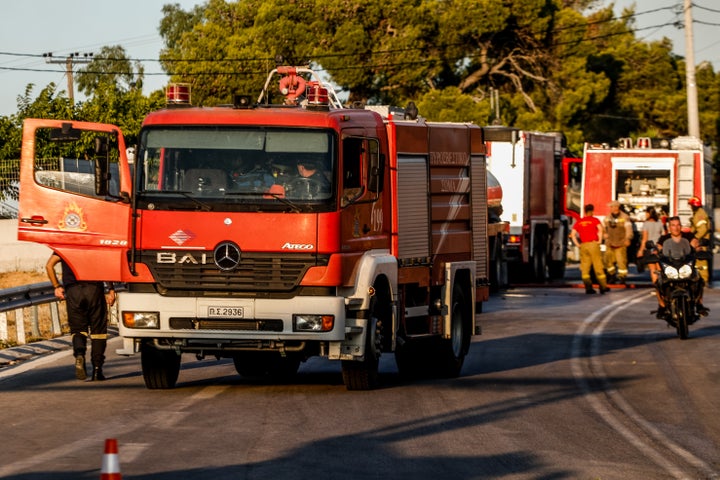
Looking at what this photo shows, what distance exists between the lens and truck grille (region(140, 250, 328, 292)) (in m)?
13.8

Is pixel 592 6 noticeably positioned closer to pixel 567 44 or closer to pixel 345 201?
pixel 567 44

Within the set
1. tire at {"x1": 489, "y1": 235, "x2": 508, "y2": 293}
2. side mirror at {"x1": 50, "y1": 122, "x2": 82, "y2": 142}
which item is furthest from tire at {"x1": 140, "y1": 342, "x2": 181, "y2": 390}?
tire at {"x1": 489, "y1": 235, "x2": 508, "y2": 293}

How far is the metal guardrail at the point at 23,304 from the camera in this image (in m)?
19.5

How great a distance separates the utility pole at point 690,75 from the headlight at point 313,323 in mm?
40572

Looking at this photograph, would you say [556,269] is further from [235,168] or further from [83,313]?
[235,168]

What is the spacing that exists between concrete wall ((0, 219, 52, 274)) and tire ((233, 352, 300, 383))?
21.1 metres

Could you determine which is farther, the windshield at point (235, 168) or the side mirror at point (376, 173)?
the side mirror at point (376, 173)

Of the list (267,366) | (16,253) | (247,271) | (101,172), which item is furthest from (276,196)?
(16,253)

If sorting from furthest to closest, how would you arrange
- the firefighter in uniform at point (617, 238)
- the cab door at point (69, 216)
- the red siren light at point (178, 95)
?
the firefighter in uniform at point (617, 238)
the cab door at point (69, 216)
the red siren light at point (178, 95)

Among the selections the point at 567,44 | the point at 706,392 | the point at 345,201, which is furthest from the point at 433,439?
the point at 567,44

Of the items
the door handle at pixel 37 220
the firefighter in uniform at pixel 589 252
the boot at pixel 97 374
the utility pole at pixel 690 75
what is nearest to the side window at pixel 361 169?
the door handle at pixel 37 220

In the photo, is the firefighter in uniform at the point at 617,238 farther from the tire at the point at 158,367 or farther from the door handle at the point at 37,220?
the tire at the point at 158,367

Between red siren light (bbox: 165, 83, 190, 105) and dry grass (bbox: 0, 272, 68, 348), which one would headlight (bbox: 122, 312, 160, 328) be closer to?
red siren light (bbox: 165, 83, 190, 105)

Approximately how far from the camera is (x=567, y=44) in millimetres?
66375
